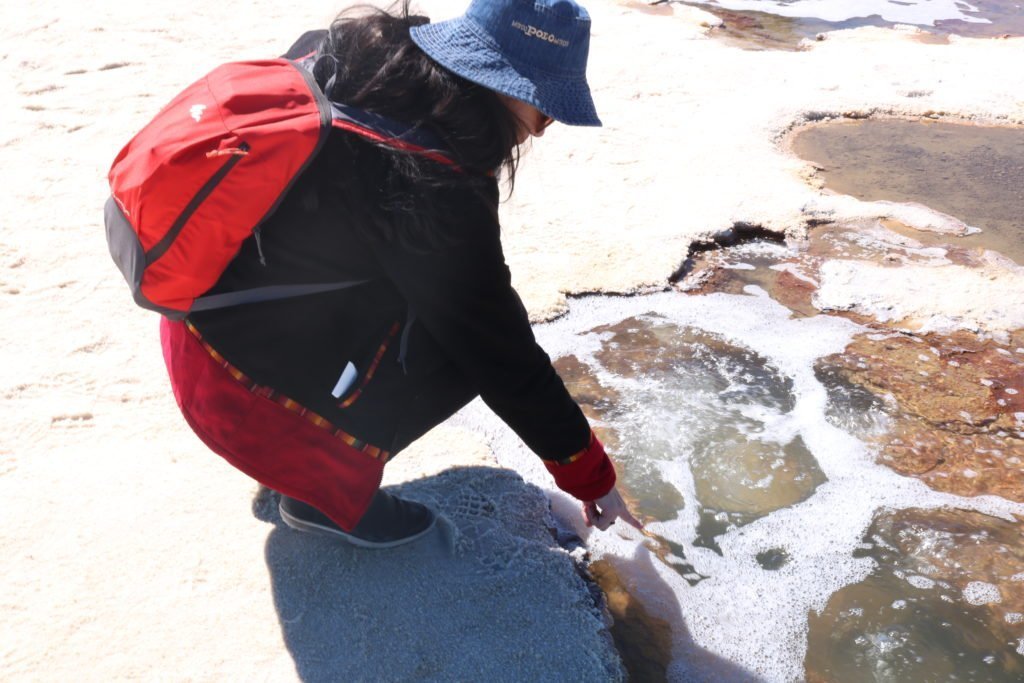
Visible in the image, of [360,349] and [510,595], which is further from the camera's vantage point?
[510,595]

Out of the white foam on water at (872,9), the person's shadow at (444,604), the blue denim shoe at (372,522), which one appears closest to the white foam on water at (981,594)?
the person's shadow at (444,604)

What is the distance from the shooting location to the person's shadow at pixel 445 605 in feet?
5.92

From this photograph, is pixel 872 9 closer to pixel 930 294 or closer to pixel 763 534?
pixel 930 294

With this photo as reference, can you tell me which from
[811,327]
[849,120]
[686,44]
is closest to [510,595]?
[811,327]

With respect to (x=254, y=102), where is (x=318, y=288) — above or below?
below

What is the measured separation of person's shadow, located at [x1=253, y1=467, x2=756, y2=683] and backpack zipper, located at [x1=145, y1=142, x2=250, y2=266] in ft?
2.76

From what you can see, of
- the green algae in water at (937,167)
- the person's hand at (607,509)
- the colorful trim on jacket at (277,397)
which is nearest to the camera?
the colorful trim on jacket at (277,397)

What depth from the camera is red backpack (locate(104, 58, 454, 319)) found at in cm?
138

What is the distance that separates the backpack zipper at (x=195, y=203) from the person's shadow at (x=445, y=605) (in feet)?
2.76

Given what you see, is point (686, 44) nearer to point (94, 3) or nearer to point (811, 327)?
point (811, 327)

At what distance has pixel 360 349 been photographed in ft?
5.68

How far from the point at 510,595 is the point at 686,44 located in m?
4.35

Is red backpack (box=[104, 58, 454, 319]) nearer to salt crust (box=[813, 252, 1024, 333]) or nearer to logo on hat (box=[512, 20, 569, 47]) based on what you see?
logo on hat (box=[512, 20, 569, 47])

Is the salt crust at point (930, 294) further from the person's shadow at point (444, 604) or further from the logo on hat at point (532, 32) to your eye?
the logo on hat at point (532, 32)
